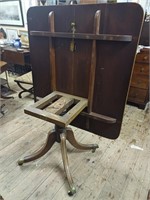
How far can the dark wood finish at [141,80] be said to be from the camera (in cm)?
207

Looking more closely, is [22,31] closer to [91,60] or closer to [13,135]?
[13,135]

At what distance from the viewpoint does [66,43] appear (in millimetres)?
1135

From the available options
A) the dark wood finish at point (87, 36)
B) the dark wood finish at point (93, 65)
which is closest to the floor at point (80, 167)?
the dark wood finish at point (93, 65)

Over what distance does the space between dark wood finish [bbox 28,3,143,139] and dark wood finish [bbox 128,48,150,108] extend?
4.06 ft

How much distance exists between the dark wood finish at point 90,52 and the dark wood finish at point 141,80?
48.8 inches

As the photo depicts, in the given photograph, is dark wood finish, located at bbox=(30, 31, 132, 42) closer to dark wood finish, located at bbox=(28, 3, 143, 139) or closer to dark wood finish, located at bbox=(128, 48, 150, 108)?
dark wood finish, located at bbox=(28, 3, 143, 139)

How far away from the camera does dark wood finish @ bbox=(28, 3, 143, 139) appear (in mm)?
903

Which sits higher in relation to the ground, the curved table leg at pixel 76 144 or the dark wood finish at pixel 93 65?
the dark wood finish at pixel 93 65

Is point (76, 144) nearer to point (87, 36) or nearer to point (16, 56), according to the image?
point (87, 36)

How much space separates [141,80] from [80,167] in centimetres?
146

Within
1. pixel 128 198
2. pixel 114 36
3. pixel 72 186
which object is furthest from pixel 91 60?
pixel 128 198

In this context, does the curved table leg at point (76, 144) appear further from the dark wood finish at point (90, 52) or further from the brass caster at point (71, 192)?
the brass caster at point (71, 192)

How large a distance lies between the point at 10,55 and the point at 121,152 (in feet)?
8.38

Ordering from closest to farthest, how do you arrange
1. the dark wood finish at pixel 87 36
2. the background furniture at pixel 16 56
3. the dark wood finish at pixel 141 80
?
the dark wood finish at pixel 87 36
the dark wood finish at pixel 141 80
the background furniture at pixel 16 56
